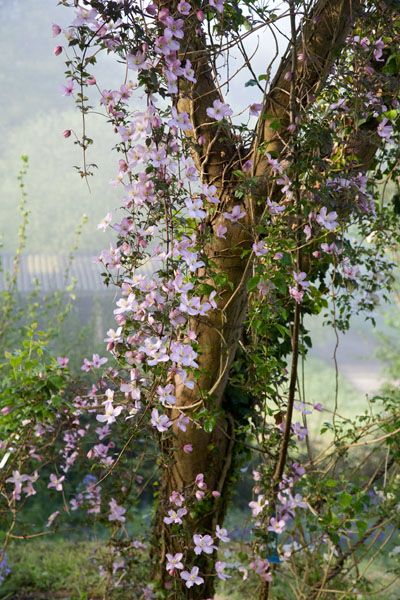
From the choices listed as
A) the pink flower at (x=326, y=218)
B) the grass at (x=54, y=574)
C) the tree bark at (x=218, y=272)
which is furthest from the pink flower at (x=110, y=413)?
the grass at (x=54, y=574)

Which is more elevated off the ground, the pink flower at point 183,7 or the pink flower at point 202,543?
the pink flower at point 183,7

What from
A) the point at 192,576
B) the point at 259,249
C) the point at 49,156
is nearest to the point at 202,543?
the point at 192,576

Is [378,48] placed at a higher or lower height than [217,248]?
higher

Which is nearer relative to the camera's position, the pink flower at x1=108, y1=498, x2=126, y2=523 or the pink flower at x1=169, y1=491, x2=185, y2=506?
the pink flower at x1=169, y1=491, x2=185, y2=506

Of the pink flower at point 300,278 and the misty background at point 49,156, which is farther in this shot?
the misty background at point 49,156

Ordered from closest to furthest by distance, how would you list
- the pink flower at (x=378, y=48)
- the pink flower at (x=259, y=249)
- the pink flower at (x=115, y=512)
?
the pink flower at (x=259, y=249), the pink flower at (x=378, y=48), the pink flower at (x=115, y=512)

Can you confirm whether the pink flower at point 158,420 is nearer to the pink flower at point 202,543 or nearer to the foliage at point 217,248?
the foliage at point 217,248

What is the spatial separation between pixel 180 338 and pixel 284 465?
63 cm

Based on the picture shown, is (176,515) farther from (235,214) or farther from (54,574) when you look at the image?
(54,574)

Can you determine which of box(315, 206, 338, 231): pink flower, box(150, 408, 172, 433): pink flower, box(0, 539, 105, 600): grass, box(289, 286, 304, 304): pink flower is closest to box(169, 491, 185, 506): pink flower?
box(150, 408, 172, 433): pink flower

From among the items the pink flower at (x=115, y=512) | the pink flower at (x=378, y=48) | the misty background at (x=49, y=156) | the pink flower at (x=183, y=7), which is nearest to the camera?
the pink flower at (x=183, y=7)

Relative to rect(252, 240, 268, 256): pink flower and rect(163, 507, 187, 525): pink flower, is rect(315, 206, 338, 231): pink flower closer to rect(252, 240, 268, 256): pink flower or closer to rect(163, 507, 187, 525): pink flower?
rect(252, 240, 268, 256): pink flower

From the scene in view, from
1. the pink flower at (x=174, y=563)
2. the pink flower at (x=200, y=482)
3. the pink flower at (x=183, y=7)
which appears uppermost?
the pink flower at (x=183, y=7)

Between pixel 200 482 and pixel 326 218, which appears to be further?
pixel 200 482
